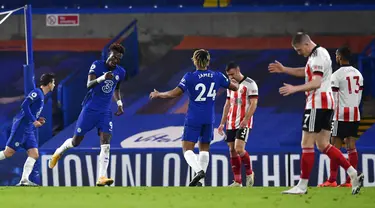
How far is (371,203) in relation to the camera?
462 inches

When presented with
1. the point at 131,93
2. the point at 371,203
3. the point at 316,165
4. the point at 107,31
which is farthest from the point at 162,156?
the point at 371,203

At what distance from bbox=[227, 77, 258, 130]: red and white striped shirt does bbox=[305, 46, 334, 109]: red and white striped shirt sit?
4504 mm

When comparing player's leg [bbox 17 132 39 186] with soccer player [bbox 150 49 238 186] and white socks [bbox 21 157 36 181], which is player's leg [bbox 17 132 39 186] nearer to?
white socks [bbox 21 157 36 181]

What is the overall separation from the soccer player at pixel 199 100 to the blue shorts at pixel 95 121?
1233 mm

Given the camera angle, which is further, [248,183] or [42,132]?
[42,132]

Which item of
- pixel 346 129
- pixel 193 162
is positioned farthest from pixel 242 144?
pixel 193 162

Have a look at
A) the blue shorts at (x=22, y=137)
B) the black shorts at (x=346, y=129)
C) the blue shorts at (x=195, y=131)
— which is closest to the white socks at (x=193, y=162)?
the blue shorts at (x=195, y=131)

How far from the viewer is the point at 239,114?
58.0 ft

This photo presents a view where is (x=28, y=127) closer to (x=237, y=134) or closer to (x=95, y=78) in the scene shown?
(x=95, y=78)

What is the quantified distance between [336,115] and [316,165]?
3.38m

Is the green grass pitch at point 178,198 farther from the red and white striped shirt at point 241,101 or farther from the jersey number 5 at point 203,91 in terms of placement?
the red and white striped shirt at point 241,101

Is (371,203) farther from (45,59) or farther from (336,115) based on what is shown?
(45,59)

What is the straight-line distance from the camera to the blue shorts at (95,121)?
1644 cm

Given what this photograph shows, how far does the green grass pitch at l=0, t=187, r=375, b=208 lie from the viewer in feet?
38.0
